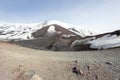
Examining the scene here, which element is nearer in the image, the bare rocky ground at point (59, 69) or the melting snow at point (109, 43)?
the bare rocky ground at point (59, 69)

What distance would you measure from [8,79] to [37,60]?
3890 millimetres

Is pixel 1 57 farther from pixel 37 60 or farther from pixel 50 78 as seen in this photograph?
pixel 50 78

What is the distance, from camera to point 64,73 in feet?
67.1

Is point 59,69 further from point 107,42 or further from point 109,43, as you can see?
point 107,42

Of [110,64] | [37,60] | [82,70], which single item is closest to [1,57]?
[37,60]

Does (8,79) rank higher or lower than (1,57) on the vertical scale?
lower

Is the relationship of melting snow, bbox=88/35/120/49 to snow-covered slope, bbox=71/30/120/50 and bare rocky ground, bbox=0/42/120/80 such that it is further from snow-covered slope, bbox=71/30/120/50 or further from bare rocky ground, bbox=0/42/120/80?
bare rocky ground, bbox=0/42/120/80

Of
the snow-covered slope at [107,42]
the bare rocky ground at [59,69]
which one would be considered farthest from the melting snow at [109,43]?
the bare rocky ground at [59,69]

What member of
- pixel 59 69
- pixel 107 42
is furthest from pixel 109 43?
pixel 59 69

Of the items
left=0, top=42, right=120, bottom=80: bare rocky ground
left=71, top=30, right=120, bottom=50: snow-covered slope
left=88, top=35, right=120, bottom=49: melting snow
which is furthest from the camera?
left=71, top=30, right=120, bottom=50: snow-covered slope

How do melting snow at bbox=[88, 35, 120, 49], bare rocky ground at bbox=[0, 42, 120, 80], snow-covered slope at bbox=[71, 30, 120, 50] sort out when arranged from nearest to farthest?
bare rocky ground at bbox=[0, 42, 120, 80] → melting snow at bbox=[88, 35, 120, 49] → snow-covered slope at bbox=[71, 30, 120, 50]

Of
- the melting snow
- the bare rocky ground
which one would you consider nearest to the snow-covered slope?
the melting snow

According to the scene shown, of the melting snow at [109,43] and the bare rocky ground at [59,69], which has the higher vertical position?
the melting snow at [109,43]

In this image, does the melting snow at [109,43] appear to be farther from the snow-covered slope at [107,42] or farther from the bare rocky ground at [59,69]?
the bare rocky ground at [59,69]
